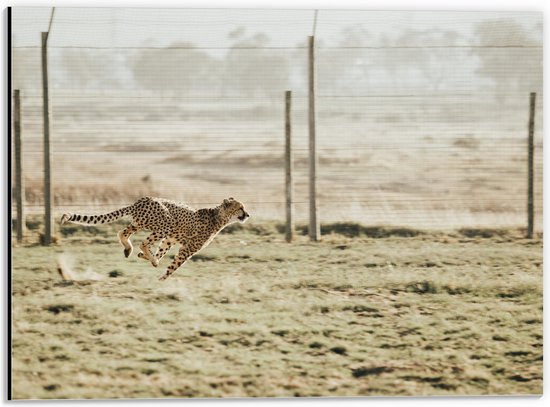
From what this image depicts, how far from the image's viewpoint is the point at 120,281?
5.54 m

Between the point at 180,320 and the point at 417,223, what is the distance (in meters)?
1.83

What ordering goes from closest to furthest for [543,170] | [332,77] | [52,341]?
[52,341], [543,170], [332,77]

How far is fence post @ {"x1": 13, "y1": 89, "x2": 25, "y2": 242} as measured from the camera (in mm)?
5637

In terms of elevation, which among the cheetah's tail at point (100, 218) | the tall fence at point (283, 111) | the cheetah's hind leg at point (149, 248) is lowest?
the cheetah's hind leg at point (149, 248)

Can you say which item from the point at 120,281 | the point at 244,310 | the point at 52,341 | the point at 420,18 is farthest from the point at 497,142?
the point at 52,341

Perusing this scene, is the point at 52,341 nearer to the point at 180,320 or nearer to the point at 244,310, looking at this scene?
the point at 180,320

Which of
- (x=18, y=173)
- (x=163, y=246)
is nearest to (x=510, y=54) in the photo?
(x=163, y=246)

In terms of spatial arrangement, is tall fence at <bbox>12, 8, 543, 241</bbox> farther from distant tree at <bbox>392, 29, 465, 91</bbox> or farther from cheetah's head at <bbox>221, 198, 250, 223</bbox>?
cheetah's head at <bbox>221, 198, 250, 223</bbox>

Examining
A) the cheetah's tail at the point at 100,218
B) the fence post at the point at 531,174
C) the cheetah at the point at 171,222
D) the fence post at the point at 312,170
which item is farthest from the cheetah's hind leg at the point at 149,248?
the fence post at the point at 531,174

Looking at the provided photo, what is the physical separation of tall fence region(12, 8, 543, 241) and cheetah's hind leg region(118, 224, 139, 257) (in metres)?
0.24

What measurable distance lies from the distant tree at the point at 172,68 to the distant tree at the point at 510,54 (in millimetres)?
1750

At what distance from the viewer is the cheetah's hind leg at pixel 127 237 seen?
5.51m

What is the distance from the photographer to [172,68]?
18.4 ft

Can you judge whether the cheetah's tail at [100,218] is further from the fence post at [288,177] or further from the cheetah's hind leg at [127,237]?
the fence post at [288,177]
